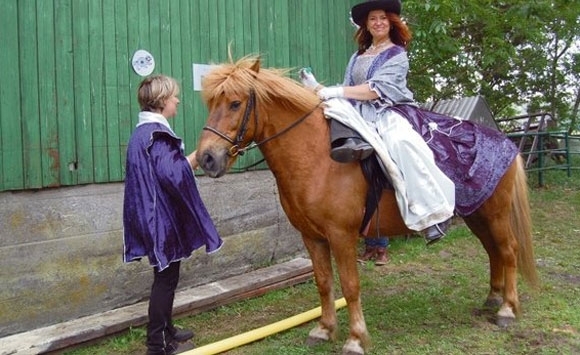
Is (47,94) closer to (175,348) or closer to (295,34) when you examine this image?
(175,348)

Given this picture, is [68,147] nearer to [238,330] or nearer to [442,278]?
[238,330]

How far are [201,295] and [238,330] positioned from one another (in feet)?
1.81

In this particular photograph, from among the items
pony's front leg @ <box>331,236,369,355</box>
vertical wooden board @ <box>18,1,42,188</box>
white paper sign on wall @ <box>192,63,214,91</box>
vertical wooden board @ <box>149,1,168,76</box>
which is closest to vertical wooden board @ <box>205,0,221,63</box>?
white paper sign on wall @ <box>192,63,214,91</box>

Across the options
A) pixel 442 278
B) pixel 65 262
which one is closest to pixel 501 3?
pixel 442 278

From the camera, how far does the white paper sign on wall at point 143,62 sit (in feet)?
13.8

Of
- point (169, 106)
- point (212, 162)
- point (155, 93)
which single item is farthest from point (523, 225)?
point (155, 93)

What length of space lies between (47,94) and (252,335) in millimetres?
2231

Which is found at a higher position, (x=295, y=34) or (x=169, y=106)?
(x=295, y=34)

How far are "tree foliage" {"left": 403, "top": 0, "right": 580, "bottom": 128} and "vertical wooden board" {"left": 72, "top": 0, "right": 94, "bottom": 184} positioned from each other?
11.0ft

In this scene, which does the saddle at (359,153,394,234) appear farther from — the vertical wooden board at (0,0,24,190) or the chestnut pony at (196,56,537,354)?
the vertical wooden board at (0,0,24,190)

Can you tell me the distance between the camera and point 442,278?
505 cm

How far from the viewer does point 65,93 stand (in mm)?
3801

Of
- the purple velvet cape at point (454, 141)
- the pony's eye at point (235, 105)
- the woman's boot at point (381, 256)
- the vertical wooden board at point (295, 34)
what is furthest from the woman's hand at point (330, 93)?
the woman's boot at point (381, 256)

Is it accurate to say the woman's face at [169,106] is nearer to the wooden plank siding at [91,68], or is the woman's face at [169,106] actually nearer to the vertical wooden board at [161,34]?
the wooden plank siding at [91,68]
